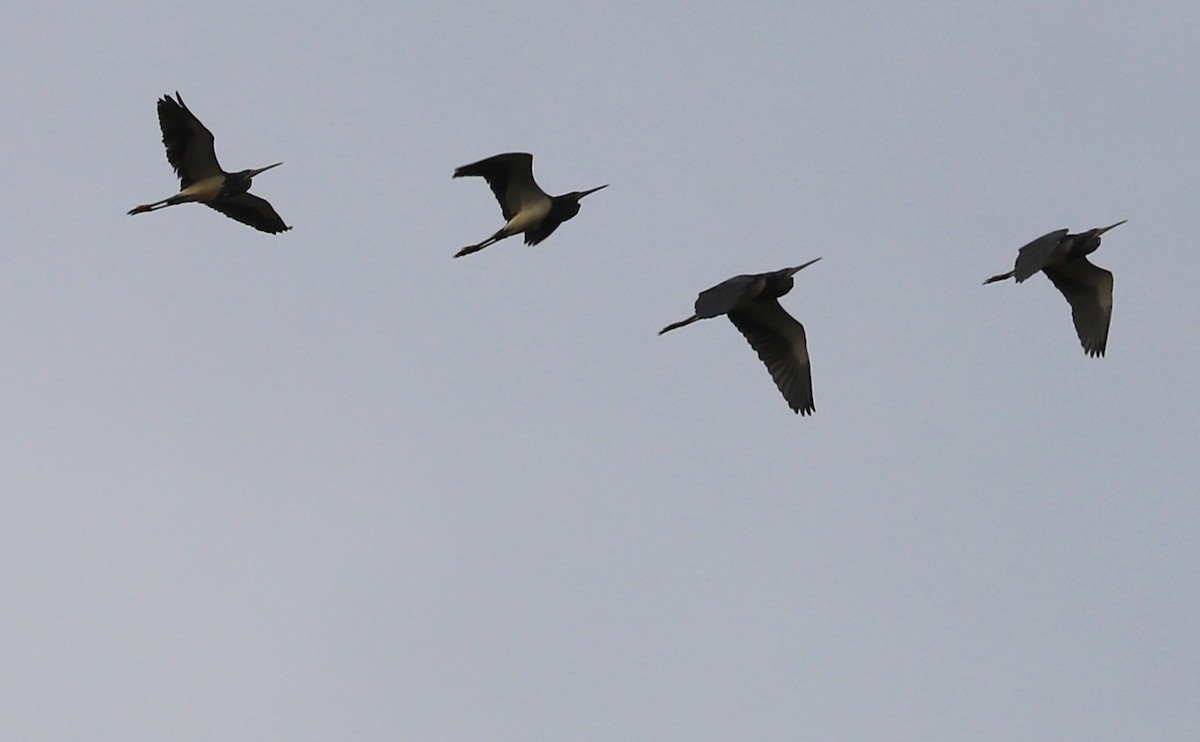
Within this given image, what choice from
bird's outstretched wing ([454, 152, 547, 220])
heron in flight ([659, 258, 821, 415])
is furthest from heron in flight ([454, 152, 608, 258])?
heron in flight ([659, 258, 821, 415])

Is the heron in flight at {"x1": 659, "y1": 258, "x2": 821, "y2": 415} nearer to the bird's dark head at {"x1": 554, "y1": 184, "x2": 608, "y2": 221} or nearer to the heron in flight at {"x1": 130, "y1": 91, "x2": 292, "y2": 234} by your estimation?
the bird's dark head at {"x1": 554, "y1": 184, "x2": 608, "y2": 221}

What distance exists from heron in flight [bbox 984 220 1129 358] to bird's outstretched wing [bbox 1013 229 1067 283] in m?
0.79

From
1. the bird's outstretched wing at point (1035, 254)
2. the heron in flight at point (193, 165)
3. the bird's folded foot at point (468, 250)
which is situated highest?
the heron in flight at point (193, 165)

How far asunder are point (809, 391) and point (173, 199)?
8.58m

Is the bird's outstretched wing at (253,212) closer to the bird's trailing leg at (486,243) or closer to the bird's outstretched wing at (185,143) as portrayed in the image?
the bird's outstretched wing at (185,143)

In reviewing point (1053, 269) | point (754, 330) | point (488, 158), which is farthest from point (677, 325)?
point (1053, 269)

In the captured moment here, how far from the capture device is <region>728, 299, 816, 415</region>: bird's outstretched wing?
1107 inches

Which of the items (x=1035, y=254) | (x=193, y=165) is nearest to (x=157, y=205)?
(x=193, y=165)

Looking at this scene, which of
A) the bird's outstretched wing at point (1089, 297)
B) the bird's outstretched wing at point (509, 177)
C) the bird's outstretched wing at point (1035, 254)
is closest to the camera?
the bird's outstretched wing at point (1035, 254)

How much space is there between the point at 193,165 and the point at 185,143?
427mm

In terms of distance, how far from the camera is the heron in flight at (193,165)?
2838cm

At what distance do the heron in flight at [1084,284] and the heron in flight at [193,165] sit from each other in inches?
392

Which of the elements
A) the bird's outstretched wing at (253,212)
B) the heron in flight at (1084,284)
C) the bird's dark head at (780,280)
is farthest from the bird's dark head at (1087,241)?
the bird's outstretched wing at (253,212)

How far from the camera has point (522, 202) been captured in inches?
1122
